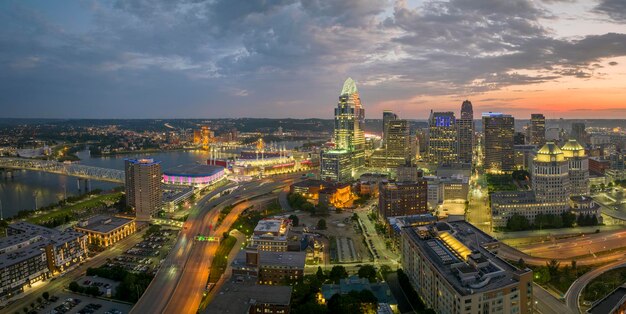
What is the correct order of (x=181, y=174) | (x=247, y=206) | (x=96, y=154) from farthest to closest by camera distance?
(x=96, y=154) < (x=181, y=174) < (x=247, y=206)

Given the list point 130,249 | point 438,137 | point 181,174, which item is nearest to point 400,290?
point 130,249

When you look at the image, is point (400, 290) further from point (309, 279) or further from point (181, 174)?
point (181, 174)

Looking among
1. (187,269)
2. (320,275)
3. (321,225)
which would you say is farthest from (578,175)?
(187,269)

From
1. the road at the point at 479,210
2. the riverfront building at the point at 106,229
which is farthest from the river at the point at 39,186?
the road at the point at 479,210

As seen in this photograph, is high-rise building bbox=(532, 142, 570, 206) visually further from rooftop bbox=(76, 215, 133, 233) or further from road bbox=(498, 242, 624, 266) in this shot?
rooftop bbox=(76, 215, 133, 233)

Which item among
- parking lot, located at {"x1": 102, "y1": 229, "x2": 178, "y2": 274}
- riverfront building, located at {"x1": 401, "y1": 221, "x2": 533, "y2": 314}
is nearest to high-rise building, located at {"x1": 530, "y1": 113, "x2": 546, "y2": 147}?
riverfront building, located at {"x1": 401, "y1": 221, "x2": 533, "y2": 314}

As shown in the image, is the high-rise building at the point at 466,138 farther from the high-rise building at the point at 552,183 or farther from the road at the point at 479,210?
the high-rise building at the point at 552,183
